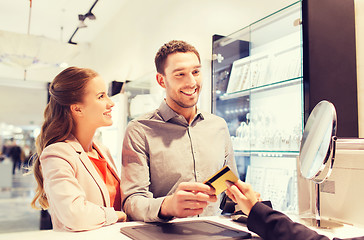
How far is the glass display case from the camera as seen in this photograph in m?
2.26

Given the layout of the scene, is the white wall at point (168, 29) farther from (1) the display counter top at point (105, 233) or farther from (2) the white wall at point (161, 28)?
(1) the display counter top at point (105, 233)

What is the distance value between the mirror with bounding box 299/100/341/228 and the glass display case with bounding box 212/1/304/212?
599 mm

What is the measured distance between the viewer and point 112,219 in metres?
1.49

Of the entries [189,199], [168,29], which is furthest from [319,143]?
[168,29]

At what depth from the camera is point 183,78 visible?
1.95 m

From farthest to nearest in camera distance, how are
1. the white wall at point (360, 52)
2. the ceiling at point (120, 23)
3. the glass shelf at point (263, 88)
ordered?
the ceiling at point (120, 23) < the glass shelf at point (263, 88) < the white wall at point (360, 52)

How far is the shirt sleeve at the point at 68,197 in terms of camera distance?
141 centimetres

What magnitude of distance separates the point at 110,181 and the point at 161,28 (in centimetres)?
286

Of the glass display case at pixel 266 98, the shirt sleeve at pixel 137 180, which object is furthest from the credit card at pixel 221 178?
the glass display case at pixel 266 98

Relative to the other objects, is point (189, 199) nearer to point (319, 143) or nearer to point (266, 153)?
point (319, 143)

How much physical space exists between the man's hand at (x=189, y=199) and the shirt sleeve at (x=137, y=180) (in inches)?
3.6

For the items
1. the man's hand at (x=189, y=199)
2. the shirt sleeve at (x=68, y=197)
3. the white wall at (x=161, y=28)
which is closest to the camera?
the man's hand at (x=189, y=199)

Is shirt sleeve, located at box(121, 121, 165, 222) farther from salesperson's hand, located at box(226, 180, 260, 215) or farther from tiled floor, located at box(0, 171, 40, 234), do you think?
tiled floor, located at box(0, 171, 40, 234)

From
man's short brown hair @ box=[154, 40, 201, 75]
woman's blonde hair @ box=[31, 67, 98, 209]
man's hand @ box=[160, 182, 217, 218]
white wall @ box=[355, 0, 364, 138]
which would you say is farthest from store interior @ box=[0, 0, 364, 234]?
man's hand @ box=[160, 182, 217, 218]
